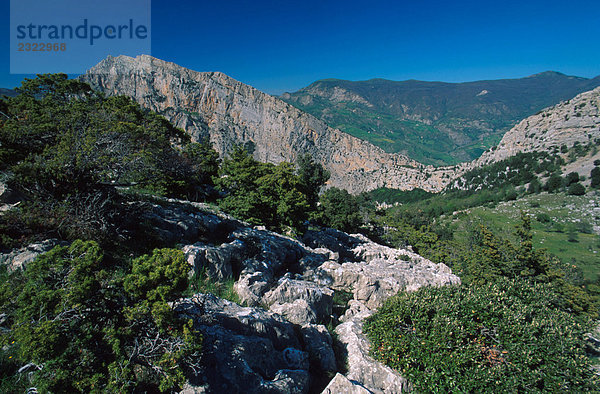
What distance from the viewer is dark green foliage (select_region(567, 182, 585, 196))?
75250 millimetres

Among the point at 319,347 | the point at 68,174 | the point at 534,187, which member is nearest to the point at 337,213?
the point at 319,347

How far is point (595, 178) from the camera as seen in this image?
76.1 metres

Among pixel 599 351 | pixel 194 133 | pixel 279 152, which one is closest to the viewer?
pixel 599 351

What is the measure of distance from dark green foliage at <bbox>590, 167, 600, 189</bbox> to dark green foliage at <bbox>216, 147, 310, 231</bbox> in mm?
100392

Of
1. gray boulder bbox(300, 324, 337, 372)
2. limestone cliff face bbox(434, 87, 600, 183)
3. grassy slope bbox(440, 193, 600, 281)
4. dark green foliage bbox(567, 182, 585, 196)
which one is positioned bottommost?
grassy slope bbox(440, 193, 600, 281)

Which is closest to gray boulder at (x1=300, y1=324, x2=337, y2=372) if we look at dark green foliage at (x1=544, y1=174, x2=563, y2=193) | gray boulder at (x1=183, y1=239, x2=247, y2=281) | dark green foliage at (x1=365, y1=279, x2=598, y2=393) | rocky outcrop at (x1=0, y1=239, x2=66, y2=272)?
dark green foliage at (x1=365, y1=279, x2=598, y2=393)

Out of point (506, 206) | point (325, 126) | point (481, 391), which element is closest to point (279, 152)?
point (325, 126)

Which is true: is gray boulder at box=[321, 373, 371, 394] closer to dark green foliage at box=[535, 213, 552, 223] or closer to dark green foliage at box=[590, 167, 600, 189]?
dark green foliage at box=[535, 213, 552, 223]

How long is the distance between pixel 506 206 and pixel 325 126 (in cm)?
12747

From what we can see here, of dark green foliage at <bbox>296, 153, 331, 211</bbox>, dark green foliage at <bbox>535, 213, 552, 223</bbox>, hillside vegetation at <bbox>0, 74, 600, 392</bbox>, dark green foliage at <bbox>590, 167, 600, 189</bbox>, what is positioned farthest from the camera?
dark green foliage at <bbox>590, 167, 600, 189</bbox>

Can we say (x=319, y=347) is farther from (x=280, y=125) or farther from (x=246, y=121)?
(x=280, y=125)

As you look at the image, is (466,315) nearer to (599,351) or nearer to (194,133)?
(599,351)

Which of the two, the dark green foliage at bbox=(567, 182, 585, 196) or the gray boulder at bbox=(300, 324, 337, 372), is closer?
the gray boulder at bbox=(300, 324, 337, 372)

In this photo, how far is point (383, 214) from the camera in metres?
73.9
